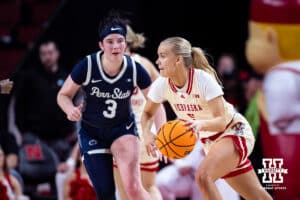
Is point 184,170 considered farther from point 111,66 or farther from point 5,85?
point 5,85

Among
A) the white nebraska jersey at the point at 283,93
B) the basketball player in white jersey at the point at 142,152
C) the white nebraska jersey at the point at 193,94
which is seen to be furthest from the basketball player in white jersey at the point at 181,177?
the white nebraska jersey at the point at 283,93

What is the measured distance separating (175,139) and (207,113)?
320 millimetres

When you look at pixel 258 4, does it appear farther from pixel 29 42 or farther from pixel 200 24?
pixel 29 42

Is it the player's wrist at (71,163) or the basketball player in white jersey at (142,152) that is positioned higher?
the basketball player in white jersey at (142,152)

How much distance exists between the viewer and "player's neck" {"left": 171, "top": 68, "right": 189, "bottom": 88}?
686 cm

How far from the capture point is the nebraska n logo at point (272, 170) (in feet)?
23.7

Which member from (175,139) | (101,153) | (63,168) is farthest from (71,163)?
(175,139)

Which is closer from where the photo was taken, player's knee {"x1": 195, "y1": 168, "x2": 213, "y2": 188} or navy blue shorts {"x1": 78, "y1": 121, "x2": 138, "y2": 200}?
player's knee {"x1": 195, "y1": 168, "x2": 213, "y2": 188}

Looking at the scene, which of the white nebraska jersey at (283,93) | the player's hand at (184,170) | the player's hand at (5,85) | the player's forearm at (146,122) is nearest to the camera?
the white nebraska jersey at (283,93)

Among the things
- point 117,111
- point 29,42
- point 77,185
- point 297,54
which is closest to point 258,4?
point 297,54

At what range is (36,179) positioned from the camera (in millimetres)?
9281

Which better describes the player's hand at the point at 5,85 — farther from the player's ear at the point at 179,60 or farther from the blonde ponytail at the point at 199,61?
the blonde ponytail at the point at 199,61

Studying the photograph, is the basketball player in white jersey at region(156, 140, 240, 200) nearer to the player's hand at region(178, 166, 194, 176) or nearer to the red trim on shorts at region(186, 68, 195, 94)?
the player's hand at region(178, 166, 194, 176)

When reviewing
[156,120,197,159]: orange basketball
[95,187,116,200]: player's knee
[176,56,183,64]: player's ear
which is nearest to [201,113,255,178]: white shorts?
[156,120,197,159]: orange basketball
